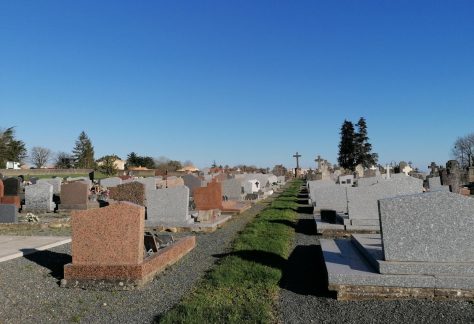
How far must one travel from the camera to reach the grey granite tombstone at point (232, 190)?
22984mm

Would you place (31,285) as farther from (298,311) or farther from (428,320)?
(428,320)

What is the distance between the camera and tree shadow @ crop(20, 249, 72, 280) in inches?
300

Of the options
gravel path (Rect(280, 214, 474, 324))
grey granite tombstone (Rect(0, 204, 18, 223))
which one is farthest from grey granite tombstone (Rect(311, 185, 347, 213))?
grey granite tombstone (Rect(0, 204, 18, 223))

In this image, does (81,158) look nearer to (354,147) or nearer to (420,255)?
(354,147)

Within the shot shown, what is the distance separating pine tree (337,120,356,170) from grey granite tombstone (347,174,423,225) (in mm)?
55273

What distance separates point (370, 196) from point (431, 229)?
547cm

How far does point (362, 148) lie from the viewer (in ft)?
216

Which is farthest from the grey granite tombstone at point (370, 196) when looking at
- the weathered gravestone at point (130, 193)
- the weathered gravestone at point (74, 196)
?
the weathered gravestone at point (74, 196)

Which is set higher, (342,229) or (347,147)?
(347,147)

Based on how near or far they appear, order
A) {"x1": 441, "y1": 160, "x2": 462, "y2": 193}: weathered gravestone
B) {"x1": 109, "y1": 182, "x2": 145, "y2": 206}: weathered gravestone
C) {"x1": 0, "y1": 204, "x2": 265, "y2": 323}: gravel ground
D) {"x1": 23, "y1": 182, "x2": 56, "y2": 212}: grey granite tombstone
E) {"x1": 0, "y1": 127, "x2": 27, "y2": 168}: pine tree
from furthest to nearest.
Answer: {"x1": 0, "y1": 127, "x2": 27, "y2": 168}: pine tree → {"x1": 23, "y1": 182, "x2": 56, "y2": 212}: grey granite tombstone → {"x1": 441, "y1": 160, "x2": 462, "y2": 193}: weathered gravestone → {"x1": 109, "y1": 182, "x2": 145, "y2": 206}: weathered gravestone → {"x1": 0, "y1": 204, "x2": 265, "y2": 323}: gravel ground

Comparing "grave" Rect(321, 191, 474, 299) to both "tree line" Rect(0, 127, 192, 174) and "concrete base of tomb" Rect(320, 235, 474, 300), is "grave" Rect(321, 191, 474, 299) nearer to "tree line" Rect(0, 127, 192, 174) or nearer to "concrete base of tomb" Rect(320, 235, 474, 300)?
"concrete base of tomb" Rect(320, 235, 474, 300)

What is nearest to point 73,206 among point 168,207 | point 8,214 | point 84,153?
point 8,214

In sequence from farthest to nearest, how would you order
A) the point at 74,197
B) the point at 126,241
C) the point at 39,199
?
the point at 74,197 < the point at 39,199 < the point at 126,241

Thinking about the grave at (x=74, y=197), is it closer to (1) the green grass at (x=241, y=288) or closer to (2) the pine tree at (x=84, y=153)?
(1) the green grass at (x=241, y=288)
